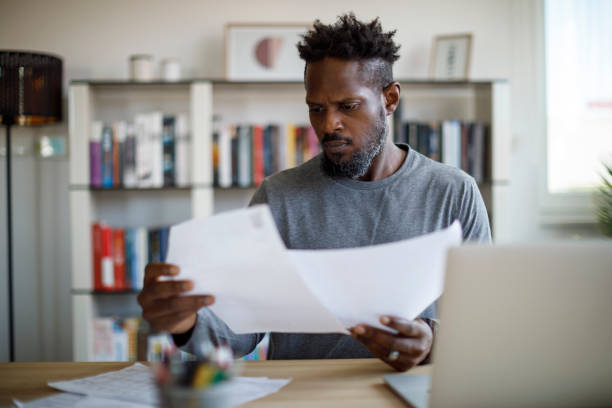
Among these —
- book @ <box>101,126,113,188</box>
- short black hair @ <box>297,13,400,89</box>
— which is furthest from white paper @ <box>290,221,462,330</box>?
book @ <box>101,126,113,188</box>

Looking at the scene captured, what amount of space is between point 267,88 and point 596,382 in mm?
2237

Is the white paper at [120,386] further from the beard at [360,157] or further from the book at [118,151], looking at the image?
the book at [118,151]

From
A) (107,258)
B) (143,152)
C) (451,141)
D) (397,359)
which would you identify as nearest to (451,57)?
(451,141)

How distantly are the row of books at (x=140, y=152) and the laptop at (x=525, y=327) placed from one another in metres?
2.01

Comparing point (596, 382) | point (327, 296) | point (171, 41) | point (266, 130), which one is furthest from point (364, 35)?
point (171, 41)

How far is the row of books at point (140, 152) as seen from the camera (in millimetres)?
2447

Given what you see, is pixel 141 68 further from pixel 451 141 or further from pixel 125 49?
pixel 451 141

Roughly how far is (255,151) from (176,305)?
1.68 metres

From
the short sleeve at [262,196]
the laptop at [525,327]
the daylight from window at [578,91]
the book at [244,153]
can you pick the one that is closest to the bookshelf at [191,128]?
the book at [244,153]

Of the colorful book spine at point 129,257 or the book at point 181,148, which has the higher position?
the book at point 181,148

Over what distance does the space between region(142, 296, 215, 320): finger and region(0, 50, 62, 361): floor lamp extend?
180 cm

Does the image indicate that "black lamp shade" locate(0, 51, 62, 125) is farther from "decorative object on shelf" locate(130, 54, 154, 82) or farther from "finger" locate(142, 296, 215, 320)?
"finger" locate(142, 296, 215, 320)

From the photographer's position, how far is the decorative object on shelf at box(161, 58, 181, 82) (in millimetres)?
2490

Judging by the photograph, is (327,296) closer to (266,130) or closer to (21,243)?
(266,130)
